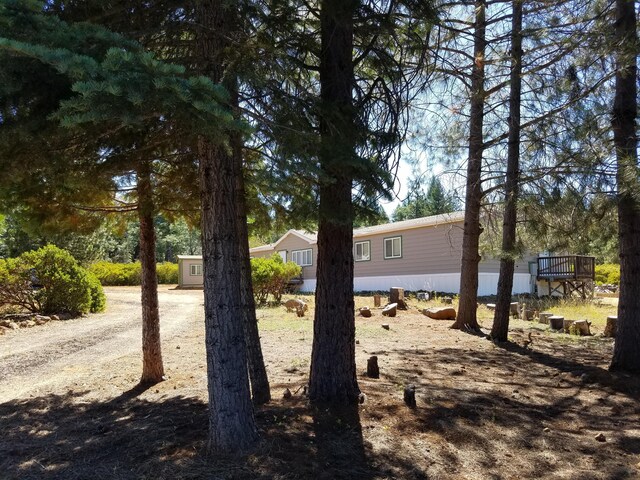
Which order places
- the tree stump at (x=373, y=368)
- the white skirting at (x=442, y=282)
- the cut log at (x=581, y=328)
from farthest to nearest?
1. the white skirting at (x=442, y=282)
2. the cut log at (x=581, y=328)
3. the tree stump at (x=373, y=368)

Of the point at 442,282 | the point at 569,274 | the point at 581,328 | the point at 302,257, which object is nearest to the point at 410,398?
the point at 581,328

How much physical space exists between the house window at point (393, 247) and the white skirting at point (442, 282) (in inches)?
39.5

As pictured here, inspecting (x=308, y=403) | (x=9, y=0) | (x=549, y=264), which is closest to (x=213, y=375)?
(x=308, y=403)

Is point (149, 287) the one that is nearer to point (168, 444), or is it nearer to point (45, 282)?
point (168, 444)

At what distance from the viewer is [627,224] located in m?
6.67

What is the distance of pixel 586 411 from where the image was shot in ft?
17.0

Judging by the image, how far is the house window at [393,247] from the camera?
23.0 metres

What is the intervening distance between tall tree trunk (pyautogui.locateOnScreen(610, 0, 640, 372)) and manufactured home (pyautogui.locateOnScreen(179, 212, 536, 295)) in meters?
11.3

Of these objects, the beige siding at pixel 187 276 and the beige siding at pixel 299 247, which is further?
the beige siding at pixel 187 276

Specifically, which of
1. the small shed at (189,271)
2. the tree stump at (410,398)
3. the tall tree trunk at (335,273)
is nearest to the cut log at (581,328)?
the tree stump at (410,398)

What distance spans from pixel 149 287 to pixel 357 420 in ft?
10.7

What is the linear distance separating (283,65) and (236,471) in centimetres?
353

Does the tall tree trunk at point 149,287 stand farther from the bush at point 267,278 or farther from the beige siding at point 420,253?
the beige siding at point 420,253

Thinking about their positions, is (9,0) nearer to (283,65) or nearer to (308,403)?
(283,65)
